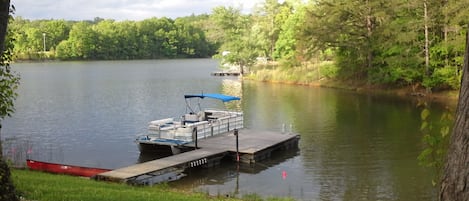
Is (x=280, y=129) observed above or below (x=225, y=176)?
above

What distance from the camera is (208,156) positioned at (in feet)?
71.6

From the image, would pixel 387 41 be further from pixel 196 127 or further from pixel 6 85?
pixel 6 85

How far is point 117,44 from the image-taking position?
15675 centimetres

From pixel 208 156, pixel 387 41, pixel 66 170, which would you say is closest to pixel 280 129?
pixel 208 156

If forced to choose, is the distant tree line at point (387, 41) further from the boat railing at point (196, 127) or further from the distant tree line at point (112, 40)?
the distant tree line at point (112, 40)

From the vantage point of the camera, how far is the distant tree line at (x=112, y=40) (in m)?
146

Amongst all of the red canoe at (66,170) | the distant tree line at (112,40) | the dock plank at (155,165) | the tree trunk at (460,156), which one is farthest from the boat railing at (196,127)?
the distant tree line at (112,40)

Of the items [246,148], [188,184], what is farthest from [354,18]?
[188,184]

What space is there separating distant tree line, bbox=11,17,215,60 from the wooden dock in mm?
122841

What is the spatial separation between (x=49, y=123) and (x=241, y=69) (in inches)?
2026

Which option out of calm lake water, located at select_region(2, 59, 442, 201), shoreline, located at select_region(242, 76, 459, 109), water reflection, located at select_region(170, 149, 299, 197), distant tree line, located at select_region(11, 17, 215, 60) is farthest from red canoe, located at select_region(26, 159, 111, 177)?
distant tree line, located at select_region(11, 17, 215, 60)

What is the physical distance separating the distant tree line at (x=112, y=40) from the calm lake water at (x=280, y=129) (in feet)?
317

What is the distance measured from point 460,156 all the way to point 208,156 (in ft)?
58.0

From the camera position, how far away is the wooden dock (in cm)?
1872
